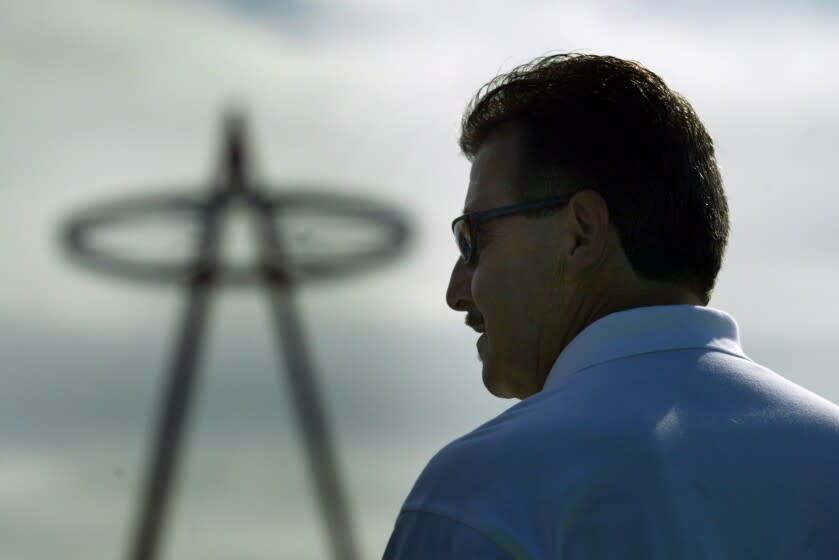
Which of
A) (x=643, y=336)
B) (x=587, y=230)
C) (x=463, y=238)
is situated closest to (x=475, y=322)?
(x=463, y=238)

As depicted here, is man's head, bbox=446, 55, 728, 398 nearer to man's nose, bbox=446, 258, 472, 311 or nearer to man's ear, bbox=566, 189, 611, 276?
man's ear, bbox=566, 189, 611, 276

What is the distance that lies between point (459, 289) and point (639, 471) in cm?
106

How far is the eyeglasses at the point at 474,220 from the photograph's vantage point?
77.9 inches

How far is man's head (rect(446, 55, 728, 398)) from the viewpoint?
1.91 m

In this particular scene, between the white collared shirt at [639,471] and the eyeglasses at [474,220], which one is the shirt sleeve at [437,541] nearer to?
the white collared shirt at [639,471]

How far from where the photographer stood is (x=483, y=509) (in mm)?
1359

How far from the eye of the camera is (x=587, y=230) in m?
1.94

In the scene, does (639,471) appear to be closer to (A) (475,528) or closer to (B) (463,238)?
(A) (475,528)

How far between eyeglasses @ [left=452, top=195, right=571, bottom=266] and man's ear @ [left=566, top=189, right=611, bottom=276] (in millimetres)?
31

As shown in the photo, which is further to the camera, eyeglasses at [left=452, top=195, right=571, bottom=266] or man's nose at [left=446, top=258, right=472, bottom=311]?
man's nose at [left=446, top=258, right=472, bottom=311]

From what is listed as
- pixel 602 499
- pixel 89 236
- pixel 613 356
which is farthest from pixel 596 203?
pixel 89 236

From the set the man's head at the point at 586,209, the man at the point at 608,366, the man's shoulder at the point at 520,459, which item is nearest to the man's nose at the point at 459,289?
the man at the point at 608,366

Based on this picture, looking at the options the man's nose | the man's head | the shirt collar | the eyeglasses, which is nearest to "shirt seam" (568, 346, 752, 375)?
the shirt collar

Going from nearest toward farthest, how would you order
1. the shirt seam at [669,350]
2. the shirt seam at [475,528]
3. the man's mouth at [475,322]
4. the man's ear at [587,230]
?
the shirt seam at [475,528]
the shirt seam at [669,350]
the man's ear at [587,230]
the man's mouth at [475,322]
